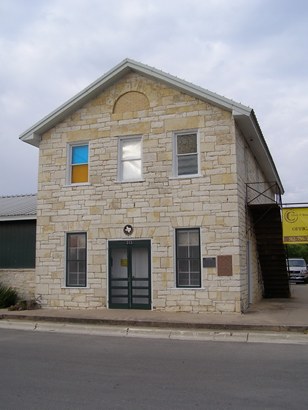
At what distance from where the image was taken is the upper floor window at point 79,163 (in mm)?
15777

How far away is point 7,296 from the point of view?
16.1 m

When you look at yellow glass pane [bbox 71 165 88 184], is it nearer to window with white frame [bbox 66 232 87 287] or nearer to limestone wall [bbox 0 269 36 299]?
window with white frame [bbox 66 232 87 287]

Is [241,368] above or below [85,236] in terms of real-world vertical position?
below

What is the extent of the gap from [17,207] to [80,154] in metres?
4.84

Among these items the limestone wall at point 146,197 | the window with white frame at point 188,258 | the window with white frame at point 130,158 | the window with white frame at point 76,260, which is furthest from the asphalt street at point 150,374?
the window with white frame at point 130,158

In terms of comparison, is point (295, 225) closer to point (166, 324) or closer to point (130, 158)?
point (166, 324)

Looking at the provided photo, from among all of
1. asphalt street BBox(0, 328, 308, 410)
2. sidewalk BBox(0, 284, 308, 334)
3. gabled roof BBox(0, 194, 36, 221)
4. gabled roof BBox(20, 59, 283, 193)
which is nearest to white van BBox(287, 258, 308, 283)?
gabled roof BBox(20, 59, 283, 193)

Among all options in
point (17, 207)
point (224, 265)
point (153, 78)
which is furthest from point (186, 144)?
point (17, 207)

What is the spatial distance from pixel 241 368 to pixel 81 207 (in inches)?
352

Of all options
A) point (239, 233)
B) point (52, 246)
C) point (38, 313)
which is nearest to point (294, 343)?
point (239, 233)

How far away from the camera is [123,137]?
50.6 ft

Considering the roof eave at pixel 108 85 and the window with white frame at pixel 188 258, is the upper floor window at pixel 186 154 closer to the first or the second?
the roof eave at pixel 108 85

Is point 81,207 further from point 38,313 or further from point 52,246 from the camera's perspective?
point 38,313

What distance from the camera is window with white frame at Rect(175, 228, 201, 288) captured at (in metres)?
14.2
